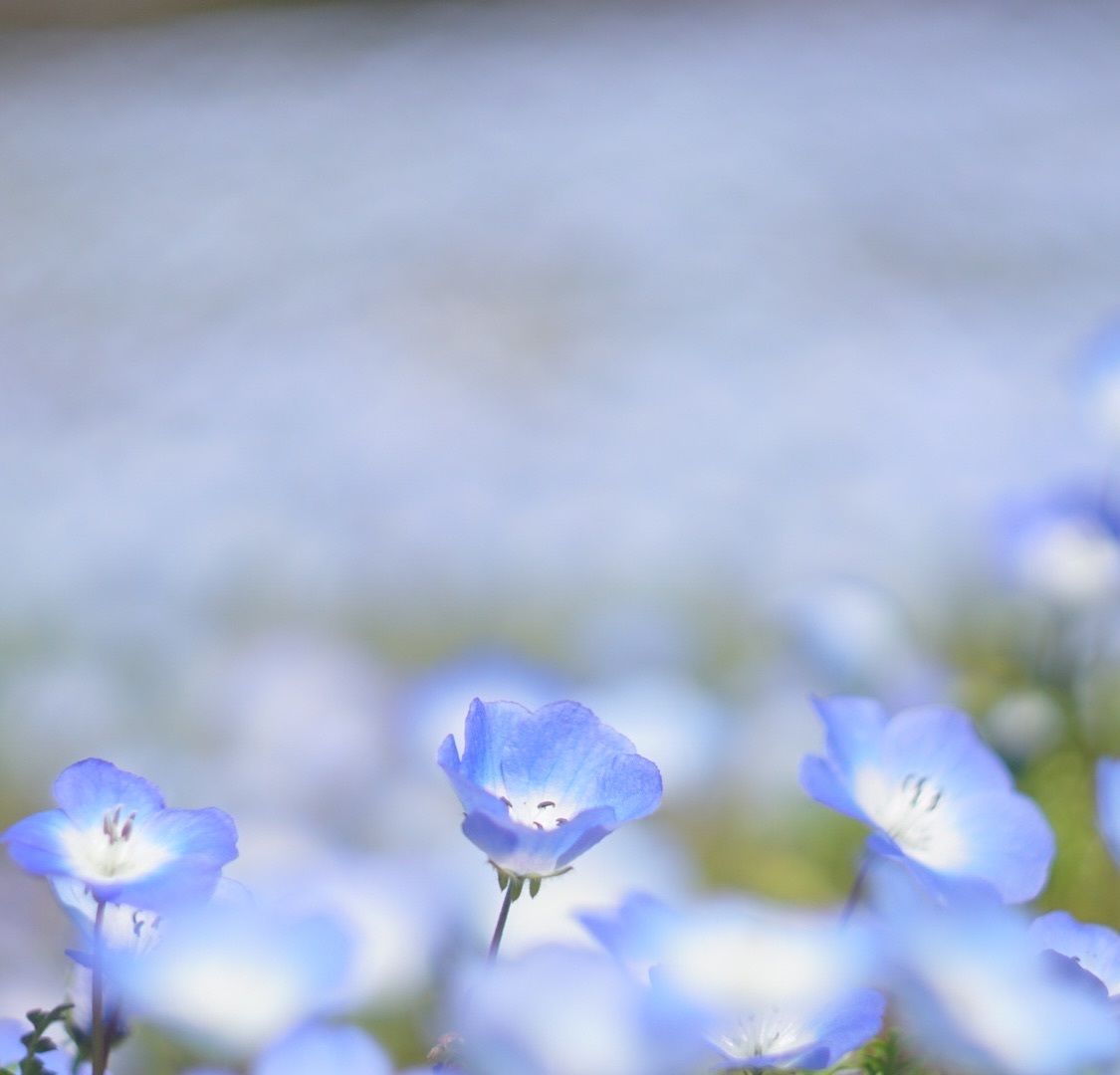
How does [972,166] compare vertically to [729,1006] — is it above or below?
below

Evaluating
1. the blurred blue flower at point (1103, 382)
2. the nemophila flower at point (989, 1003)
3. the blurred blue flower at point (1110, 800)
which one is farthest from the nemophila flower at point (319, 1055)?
the blurred blue flower at point (1103, 382)

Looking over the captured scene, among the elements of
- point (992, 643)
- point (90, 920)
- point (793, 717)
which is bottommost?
point (992, 643)

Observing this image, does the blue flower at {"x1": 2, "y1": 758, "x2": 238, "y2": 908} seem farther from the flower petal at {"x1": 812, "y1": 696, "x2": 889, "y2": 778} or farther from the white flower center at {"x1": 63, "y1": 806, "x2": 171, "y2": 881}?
the flower petal at {"x1": 812, "y1": 696, "x2": 889, "y2": 778}

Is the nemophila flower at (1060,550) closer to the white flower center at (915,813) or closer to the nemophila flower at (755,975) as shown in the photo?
the white flower center at (915,813)

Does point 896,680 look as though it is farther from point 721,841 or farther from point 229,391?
point 229,391

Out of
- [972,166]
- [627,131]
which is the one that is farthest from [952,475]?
[627,131]

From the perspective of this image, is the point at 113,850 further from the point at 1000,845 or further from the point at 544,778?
the point at 1000,845

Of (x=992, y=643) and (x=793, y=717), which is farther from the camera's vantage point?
(x=992, y=643)
